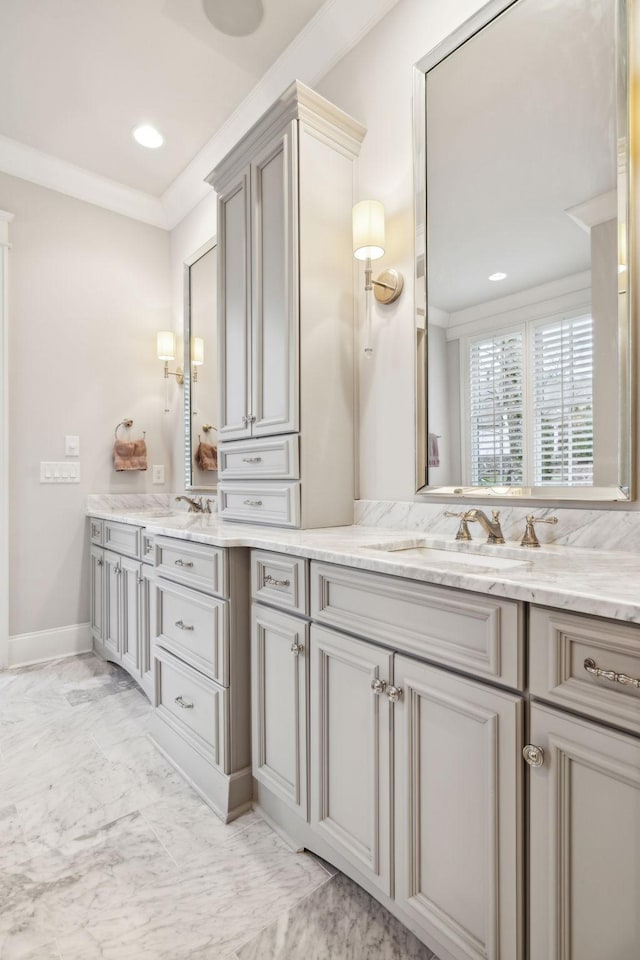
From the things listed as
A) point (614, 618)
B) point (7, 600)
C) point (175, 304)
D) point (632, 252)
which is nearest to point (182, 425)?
point (175, 304)

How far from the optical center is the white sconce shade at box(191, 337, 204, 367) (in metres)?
3.17

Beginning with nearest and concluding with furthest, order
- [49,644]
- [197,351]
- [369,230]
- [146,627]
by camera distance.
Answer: [369,230]
[146,627]
[49,644]
[197,351]

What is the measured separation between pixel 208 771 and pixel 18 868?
0.56 m

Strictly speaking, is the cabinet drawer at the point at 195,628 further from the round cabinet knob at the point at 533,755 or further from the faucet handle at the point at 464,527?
the round cabinet knob at the point at 533,755

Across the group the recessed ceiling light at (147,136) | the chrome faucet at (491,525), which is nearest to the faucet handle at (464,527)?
the chrome faucet at (491,525)

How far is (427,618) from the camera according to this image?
3.43 ft

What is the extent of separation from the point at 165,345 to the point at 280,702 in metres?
2.63

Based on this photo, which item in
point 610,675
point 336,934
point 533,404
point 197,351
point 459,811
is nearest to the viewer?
point 610,675

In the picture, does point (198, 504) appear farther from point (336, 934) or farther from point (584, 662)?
point (584, 662)

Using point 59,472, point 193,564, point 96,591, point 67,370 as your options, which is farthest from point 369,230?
point 96,591

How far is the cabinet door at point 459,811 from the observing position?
880 millimetres

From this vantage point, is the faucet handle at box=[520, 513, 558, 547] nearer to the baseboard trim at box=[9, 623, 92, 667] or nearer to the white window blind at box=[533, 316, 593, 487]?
the white window blind at box=[533, 316, 593, 487]

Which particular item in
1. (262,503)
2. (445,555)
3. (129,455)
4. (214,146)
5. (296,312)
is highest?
(214,146)

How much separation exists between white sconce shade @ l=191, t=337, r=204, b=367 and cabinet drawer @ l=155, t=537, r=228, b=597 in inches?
60.9
